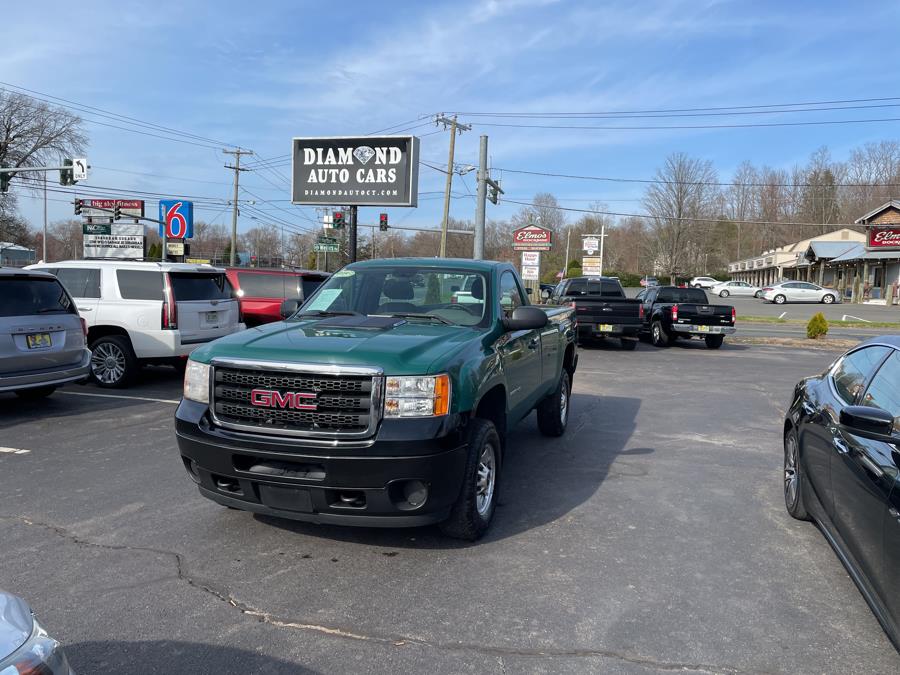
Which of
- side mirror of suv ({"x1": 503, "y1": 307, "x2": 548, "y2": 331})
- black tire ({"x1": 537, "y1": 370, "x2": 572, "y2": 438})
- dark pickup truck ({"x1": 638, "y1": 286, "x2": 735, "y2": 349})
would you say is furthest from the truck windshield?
dark pickup truck ({"x1": 638, "y1": 286, "x2": 735, "y2": 349})

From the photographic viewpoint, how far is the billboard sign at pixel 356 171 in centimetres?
2008

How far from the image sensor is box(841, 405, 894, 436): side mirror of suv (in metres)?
3.01

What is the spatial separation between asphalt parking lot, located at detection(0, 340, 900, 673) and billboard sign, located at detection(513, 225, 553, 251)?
24.6 meters

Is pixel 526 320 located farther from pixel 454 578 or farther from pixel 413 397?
pixel 454 578

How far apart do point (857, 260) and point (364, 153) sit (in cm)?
4753

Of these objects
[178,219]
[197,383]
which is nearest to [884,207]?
[178,219]

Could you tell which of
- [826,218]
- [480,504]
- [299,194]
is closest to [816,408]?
[480,504]

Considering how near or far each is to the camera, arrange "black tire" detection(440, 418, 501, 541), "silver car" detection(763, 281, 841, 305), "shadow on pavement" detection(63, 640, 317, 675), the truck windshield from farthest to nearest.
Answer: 1. "silver car" detection(763, 281, 841, 305)
2. the truck windshield
3. "black tire" detection(440, 418, 501, 541)
4. "shadow on pavement" detection(63, 640, 317, 675)

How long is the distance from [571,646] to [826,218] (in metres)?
93.3

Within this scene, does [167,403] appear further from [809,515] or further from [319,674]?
[809,515]

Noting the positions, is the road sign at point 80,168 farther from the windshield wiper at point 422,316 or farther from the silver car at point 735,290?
the silver car at point 735,290

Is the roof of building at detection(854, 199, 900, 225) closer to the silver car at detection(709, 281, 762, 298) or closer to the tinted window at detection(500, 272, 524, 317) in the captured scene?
the silver car at detection(709, 281, 762, 298)

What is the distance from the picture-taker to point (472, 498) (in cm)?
416

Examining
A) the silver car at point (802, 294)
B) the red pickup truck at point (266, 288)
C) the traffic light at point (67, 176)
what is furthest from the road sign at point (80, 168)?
the silver car at point (802, 294)
